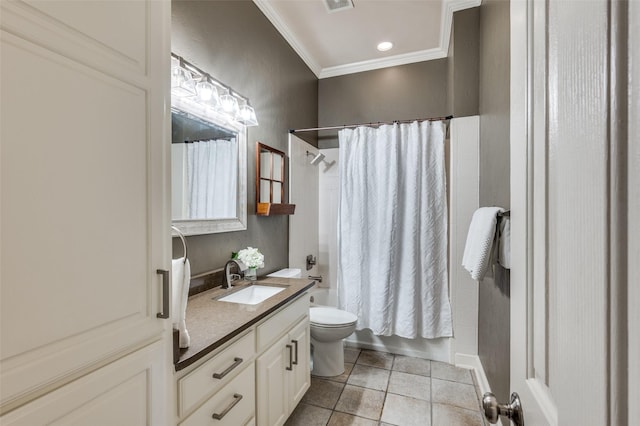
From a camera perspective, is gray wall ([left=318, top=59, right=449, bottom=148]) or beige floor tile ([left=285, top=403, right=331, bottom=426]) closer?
beige floor tile ([left=285, top=403, right=331, bottom=426])

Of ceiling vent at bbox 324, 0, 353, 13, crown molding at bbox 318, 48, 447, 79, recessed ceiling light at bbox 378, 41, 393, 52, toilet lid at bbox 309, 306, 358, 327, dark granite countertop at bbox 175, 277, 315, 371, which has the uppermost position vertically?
ceiling vent at bbox 324, 0, 353, 13

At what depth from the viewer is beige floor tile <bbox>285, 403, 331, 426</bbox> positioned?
6.04ft

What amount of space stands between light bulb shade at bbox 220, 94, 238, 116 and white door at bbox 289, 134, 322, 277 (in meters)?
0.89

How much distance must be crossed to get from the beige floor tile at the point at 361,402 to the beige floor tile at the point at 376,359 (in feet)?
1.32

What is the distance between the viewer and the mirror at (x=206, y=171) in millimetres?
1588

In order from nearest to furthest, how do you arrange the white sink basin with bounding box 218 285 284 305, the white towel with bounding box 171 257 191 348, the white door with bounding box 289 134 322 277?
the white towel with bounding box 171 257 191 348
the white sink basin with bounding box 218 285 284 305
the white door with bounding box 289 134 322 277

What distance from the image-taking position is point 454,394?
84.4 inches

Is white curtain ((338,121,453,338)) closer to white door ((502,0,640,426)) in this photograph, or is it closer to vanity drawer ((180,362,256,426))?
vanity drawer ((180,362,256,426))

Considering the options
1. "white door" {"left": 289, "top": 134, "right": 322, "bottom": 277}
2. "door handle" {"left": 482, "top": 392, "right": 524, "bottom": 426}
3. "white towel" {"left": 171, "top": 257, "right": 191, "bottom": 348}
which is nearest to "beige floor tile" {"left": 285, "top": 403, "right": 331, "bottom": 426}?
"white door" {"left": 289, "top": 134, "right": 322, "bottom": 277}

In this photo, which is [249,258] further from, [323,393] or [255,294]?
[323,393]

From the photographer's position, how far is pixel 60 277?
0.61m

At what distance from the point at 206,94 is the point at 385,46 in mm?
1993

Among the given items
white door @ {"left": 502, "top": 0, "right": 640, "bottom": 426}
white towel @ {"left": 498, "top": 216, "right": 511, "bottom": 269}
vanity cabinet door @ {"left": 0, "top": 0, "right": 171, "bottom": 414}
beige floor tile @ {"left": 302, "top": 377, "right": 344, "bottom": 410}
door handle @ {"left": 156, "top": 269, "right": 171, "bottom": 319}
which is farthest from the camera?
beige floor tile @ {"left": 302, "top": 377, "right": 344, "bottom": 410}

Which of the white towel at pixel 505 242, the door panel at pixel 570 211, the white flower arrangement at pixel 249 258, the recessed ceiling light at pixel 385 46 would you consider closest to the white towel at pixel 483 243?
the white towel at pixel 505 242
